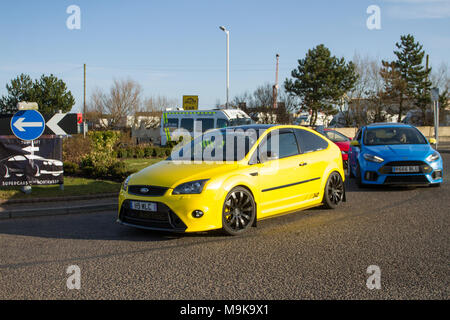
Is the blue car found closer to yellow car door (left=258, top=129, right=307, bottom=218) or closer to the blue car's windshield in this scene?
the blue car's windshield

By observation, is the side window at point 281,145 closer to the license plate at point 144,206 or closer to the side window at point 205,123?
the license plate at point 144,206

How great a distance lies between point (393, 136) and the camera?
11.8 meters

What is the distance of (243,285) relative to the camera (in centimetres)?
436

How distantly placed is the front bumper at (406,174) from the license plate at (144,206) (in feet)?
20.8

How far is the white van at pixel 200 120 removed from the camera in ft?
85.7

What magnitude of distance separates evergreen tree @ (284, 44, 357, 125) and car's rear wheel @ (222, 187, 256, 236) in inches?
1568

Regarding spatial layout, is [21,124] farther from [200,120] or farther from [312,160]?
[200,120]

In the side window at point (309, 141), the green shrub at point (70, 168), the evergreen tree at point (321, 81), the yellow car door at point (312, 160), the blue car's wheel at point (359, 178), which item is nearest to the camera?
the yellow car door at point (312, 160)

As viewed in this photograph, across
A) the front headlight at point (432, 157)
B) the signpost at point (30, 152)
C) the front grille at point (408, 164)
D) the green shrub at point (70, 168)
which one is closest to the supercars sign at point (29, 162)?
the signpost at point (30, 152)

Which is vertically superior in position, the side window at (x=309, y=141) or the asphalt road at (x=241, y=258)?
the side window at (x=309, y=141)

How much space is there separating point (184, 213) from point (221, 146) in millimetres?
1653

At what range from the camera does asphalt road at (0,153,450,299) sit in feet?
13.9

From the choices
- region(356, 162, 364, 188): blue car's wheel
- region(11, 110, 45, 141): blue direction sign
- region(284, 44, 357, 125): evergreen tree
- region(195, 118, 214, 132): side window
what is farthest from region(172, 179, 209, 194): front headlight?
region(284, 44, 357, 125): evergreen tree
